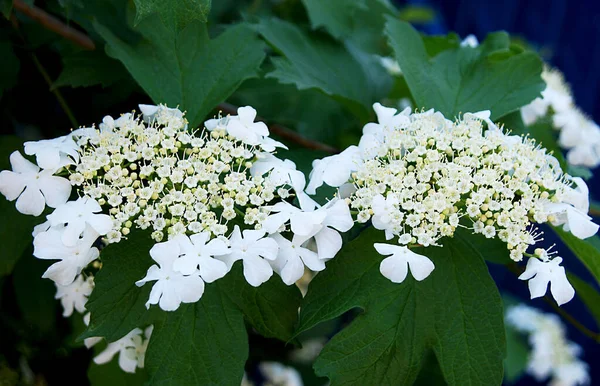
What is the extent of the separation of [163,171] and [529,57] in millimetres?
588

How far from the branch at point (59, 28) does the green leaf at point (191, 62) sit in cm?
14

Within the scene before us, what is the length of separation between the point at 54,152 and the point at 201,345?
25cm

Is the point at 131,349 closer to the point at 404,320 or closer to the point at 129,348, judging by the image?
the point at 129,348

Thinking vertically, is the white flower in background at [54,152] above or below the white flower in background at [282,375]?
above

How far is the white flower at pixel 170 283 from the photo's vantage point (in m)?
0.58

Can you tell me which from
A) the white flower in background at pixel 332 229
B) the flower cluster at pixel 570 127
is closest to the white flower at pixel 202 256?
the white flower in background at pixel 332 229

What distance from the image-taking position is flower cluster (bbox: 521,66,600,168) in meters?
1.14

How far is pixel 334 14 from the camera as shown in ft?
3.77

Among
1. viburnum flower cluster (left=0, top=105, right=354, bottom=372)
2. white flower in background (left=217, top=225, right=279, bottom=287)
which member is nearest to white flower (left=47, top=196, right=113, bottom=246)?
viburnum flower cluster (left=0, top=105, right=354, bottom=372)

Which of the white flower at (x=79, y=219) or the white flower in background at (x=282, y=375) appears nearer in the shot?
the white flower at (x=79, y=219)

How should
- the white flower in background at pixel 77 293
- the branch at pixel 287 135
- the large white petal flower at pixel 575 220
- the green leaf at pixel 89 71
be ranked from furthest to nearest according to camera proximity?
the branch at pixel 287 135
the green leaf at pixel 89 71
the white flower in background at pixel 77 293
the large white petal flower at pixel 575 220

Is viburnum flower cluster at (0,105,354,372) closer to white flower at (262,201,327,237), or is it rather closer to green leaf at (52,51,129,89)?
white flower at (262,201,327,237)

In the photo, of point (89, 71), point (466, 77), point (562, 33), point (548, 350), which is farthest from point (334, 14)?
point (562, 33)

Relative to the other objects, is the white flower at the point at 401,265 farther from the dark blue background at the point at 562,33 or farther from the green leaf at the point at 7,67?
the dark blue background at the point at 562,33
